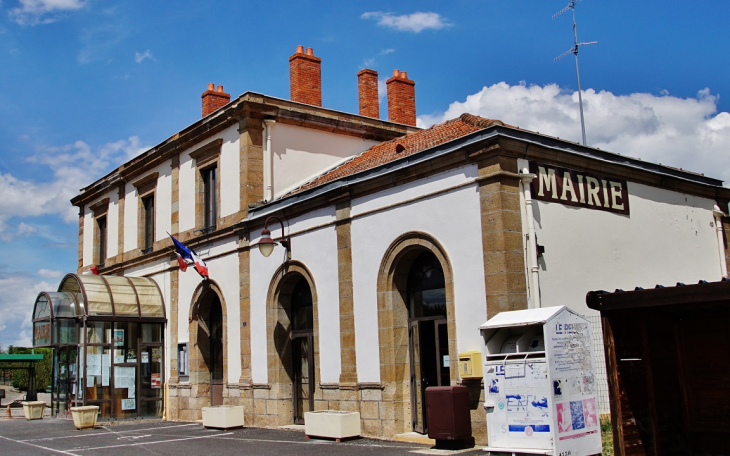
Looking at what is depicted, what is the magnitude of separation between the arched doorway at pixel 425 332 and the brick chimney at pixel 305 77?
851 centimetres

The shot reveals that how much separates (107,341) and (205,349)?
3.06 m

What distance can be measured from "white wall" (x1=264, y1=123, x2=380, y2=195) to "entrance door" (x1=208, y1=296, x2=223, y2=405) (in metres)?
4.11

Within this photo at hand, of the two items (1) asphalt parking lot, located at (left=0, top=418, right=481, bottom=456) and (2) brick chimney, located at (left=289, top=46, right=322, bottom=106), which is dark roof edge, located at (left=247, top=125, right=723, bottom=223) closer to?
(2) brick chimney, located at (left=289, top=46, right=322, bottom=106)

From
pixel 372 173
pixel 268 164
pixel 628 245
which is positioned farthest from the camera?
pixel 268 164

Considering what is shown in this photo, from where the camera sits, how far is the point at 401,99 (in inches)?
900

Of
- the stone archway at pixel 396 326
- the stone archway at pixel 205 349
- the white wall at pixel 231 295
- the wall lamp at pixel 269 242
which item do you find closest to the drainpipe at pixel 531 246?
the stone archway at pixel 396 326

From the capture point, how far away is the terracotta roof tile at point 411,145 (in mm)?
14320

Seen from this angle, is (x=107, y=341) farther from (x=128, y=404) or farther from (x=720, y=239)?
(x=720, y=239)

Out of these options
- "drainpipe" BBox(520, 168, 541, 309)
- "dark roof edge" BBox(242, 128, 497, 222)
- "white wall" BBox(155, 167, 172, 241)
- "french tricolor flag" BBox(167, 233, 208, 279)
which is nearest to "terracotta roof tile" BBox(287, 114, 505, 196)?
"dark roof edge" BBox(242, 128, 497, 222)

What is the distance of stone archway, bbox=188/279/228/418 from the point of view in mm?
19922

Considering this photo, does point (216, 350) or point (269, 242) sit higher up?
point (269, 242)

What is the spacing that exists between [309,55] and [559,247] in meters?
11.3

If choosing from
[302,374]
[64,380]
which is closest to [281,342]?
[302,374]

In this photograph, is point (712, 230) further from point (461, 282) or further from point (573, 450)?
point (573, 450)
